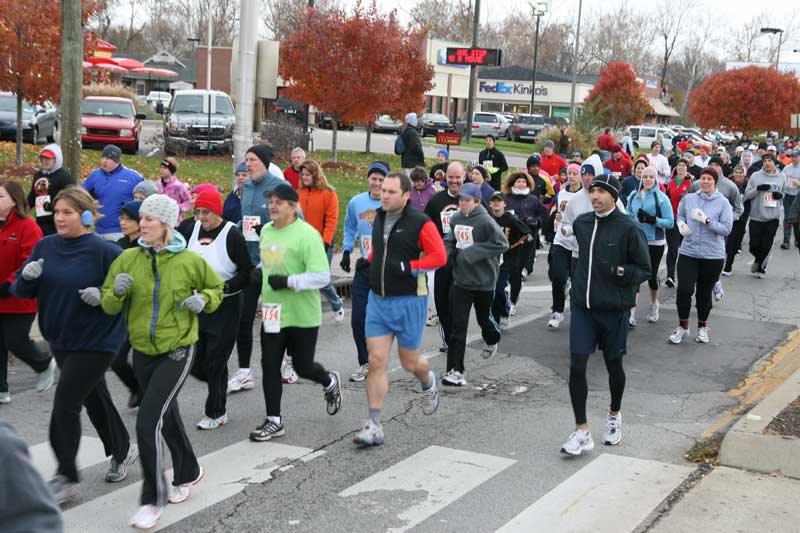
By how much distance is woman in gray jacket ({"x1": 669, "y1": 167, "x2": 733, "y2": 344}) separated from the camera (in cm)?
1075

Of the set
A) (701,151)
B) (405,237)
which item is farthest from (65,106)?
(701,151)

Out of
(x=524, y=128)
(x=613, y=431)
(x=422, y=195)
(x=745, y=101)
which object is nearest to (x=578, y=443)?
(x=613, y=431)

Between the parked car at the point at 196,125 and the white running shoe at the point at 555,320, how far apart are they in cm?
1623

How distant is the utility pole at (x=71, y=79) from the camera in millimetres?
13156

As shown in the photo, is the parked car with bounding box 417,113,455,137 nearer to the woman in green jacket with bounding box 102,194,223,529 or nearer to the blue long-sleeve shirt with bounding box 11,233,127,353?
the blue long-sleeve shirt with bounding box 11,233,127,353

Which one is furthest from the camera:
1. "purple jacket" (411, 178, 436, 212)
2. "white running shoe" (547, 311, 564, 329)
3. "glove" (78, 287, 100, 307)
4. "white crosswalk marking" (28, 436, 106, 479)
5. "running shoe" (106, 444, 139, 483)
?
"white running shoe" (547, 311, 564, 329)

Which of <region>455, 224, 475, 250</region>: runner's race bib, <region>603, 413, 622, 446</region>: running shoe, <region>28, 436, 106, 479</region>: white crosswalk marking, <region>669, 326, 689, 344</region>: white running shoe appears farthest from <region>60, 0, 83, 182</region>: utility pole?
<region>603, 413, 622, 446</region>: running shoe

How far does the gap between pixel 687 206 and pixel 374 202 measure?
382 centimetres

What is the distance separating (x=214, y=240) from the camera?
7082 millimetres

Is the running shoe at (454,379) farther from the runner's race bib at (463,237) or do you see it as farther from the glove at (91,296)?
the glove at (91,296)

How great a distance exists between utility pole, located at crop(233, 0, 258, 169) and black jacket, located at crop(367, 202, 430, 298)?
5.23m

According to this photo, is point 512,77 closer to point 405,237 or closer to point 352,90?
point 352,90

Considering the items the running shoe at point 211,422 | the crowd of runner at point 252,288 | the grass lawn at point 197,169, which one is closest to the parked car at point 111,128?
the grass lawn at point 197,169

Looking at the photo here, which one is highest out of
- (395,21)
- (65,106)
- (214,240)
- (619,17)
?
(619,17)
